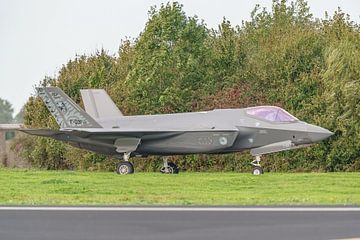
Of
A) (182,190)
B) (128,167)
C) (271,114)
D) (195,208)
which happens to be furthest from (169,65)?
(195,208)

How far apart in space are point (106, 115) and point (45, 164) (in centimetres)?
1014

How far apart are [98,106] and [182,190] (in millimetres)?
11713

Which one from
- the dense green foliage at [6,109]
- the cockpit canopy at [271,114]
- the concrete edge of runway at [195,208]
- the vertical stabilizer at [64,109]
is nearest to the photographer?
the concrete edge of runway at [195,208]

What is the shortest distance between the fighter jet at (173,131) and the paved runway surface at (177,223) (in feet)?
48.4

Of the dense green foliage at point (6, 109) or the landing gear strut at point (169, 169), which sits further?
the dense green foliage at point (6, 109)

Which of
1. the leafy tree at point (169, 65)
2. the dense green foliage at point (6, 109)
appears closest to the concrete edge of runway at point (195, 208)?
the leafy tree at point (169, 65)

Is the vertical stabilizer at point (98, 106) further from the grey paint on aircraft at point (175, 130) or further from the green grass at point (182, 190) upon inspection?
the green grass at point (182, 190)

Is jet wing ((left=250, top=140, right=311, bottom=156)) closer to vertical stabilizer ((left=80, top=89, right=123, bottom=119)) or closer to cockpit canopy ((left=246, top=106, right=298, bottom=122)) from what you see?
cockpit canopy ((left=246, top=106, right=298, bottom=122))

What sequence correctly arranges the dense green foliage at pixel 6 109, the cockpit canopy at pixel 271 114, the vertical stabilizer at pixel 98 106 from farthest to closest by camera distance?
1. the dense green foliage at pixel 6 109
2. the vertical stabilizer at pixel 98 106
3. the cockpit canopy at pixel 271 114

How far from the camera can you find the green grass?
713 inches

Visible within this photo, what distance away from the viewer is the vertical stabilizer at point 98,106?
3319cm

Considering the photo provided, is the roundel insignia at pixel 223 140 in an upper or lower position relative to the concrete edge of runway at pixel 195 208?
upper

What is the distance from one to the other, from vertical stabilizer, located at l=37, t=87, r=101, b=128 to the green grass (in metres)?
4.52

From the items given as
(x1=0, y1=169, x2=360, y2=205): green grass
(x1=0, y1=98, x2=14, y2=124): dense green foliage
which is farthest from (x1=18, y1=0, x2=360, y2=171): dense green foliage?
(x1=0, y1=98, x2=14, y2=124): dense green foliage
